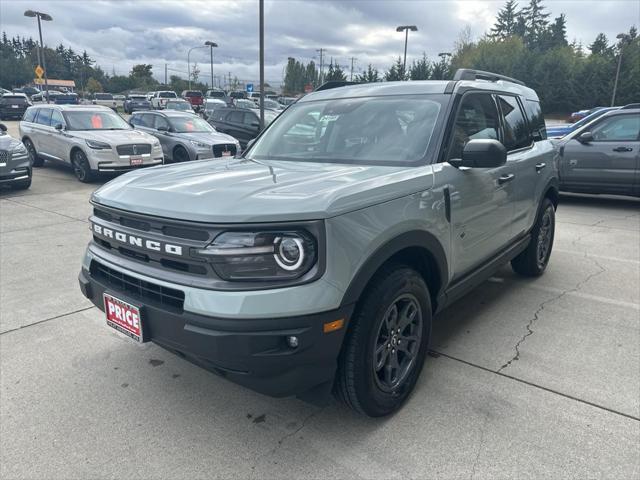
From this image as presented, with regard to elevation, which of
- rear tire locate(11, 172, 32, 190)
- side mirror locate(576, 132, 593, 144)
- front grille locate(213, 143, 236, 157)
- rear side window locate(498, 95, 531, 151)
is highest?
rear side window locate(498, 95, 531, 151)

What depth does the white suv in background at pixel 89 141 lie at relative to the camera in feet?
35.1

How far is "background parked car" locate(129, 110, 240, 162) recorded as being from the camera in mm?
12281

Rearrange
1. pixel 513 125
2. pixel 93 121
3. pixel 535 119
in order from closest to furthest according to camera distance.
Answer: pixel 513 125 < pixel 535 119 < pixel 93 121

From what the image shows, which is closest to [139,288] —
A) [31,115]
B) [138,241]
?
[138,241]

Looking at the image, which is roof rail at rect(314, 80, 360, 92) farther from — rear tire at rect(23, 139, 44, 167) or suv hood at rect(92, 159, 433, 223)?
rear tire at rect(23, 139, 44, 167)

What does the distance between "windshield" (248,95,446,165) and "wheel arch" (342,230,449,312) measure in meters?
0.55

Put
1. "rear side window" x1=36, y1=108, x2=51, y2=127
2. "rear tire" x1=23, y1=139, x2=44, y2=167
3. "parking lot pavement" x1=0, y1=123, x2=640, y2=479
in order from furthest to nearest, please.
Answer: "rear tire" x1=23, y1=139, x2=44, y2=167
"rear side window" x1=36, y1=108, x2=51, y2=127
"parking lot pavement" x1=0, y1=123, x2=640, y2=479

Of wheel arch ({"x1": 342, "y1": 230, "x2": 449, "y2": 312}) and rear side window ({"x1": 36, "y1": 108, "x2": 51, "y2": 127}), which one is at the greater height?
rear side window ({"x1": 36, "y1": 108, "x2": 51, "y2": 127})

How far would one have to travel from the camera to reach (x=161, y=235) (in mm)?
2311

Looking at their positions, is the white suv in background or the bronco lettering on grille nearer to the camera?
the bronco lettering on grille

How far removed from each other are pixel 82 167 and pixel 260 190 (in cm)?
1009

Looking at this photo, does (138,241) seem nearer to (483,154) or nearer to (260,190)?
(260,190)

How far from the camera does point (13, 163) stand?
9.41 meters

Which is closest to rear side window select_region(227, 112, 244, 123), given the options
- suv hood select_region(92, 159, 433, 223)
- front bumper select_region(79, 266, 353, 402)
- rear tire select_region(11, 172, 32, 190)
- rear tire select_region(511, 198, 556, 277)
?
rear tire select_region(11, 172, 32, 190)
